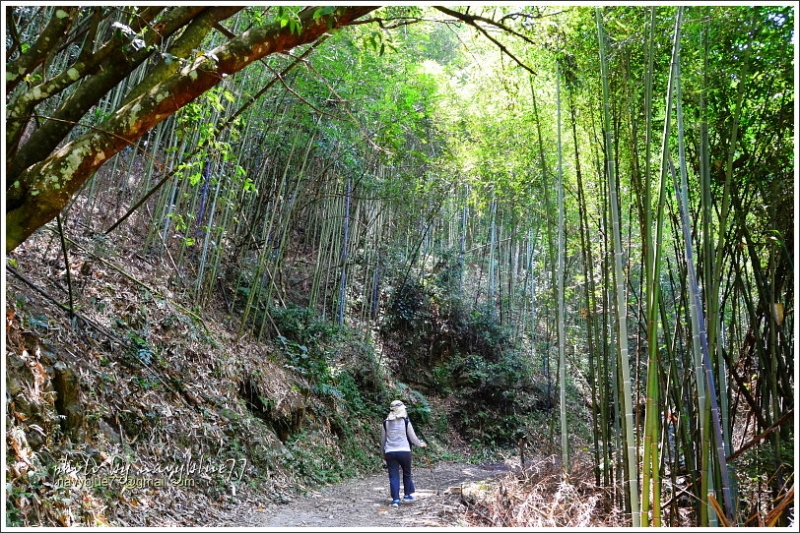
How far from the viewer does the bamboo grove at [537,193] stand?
2508 mm

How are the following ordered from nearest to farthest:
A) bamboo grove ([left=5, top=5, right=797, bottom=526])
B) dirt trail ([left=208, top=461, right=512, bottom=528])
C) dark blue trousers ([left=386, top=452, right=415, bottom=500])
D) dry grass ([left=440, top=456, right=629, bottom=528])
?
1. bamboo grove ([left=5, top=5, right=797, bottom=526])
2. dry grass ([left=440, top=456, right=629, bottom=528])
3. dirt trail ([left=208, top=461, right=512, bottom=528])
4. dark blue trousers ([left=386, top=452, right=415, bottom=500])

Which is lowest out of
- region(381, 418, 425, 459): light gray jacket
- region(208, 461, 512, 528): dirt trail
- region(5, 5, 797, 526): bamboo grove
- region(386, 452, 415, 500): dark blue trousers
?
region(208, 461, 512, 528): dirt trail

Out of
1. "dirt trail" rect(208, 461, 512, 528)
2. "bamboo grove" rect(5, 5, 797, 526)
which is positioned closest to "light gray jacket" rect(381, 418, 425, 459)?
"dirt trail" rect(208, 461, 512, 528)

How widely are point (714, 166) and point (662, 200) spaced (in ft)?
3.51

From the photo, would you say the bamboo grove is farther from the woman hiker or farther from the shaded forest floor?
the woman hiker

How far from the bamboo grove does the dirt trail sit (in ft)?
3.46

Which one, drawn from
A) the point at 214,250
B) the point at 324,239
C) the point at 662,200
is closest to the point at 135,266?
the point at 214,250

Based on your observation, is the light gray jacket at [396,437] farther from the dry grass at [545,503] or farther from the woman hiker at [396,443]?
the dry grass at [545,503]

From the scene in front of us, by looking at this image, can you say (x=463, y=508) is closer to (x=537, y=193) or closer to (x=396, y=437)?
(x=396, y=437)

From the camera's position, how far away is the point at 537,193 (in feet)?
22.8

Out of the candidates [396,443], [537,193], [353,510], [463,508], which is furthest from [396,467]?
[537,193]

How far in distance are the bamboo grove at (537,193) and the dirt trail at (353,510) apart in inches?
41.5

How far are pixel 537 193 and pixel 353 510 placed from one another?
4340 millimetres

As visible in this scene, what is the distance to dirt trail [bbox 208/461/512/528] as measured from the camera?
143 inches
